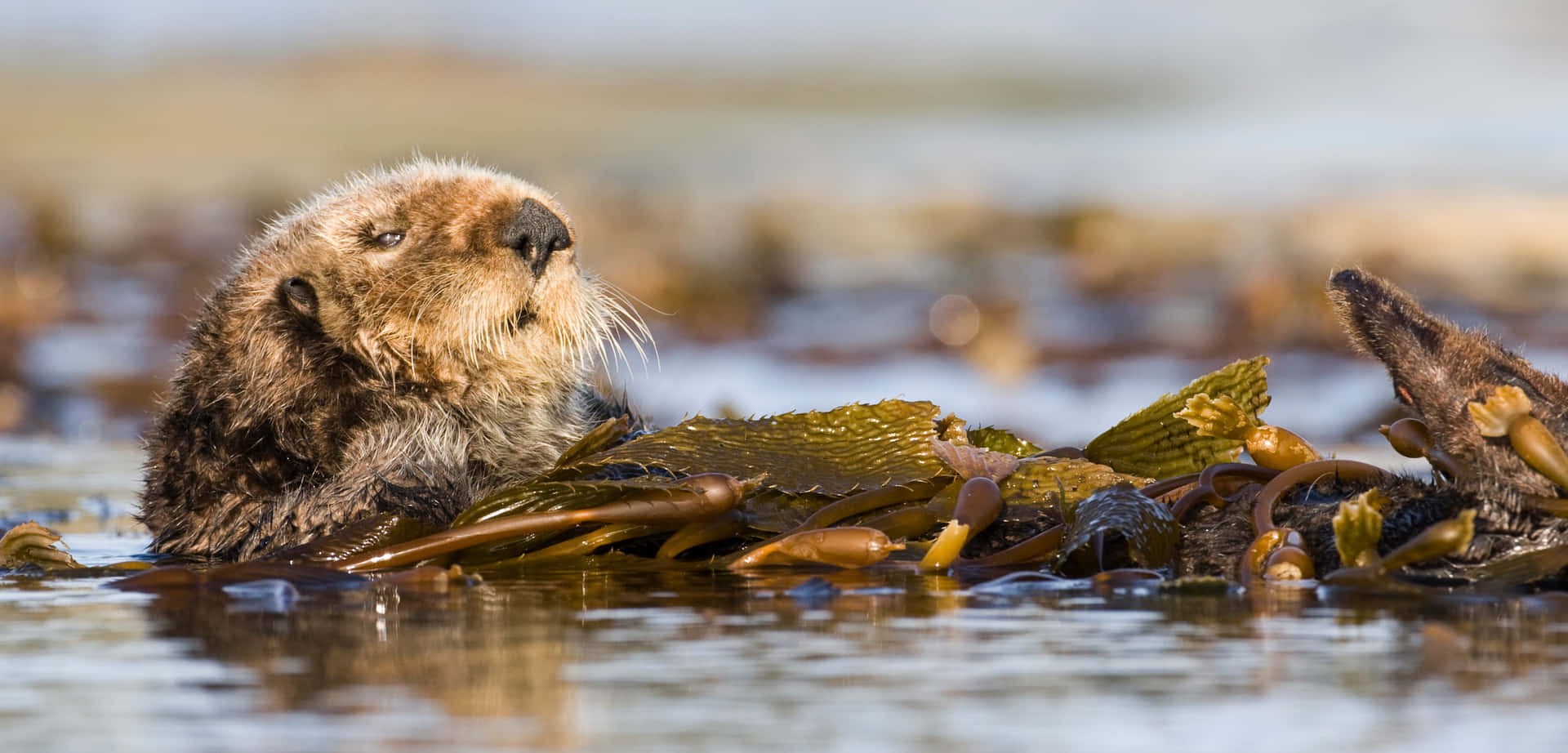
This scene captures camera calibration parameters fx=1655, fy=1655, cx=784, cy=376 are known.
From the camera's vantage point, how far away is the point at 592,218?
18.6m

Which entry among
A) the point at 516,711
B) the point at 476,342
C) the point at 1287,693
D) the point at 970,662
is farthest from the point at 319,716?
the point at 476,342

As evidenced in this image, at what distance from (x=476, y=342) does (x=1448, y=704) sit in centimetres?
273

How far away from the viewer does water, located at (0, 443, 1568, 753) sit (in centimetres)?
206

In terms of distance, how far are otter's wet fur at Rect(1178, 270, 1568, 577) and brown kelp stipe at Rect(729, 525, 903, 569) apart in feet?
2.18

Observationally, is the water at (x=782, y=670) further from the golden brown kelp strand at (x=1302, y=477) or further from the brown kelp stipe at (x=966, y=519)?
the golden brown kelp strand at (x=1302, y=477)

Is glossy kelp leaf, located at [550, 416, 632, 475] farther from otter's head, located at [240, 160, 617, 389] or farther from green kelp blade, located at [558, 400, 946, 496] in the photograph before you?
otter's head, located at [240, 160, 617, 389]

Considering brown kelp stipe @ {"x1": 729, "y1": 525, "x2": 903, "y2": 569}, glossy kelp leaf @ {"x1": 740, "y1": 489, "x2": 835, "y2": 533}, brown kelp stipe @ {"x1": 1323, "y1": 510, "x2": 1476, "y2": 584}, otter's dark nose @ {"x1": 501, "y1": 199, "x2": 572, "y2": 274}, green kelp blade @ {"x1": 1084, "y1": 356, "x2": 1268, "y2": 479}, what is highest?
otter's dark nose @ {"x1": 501, "y1": 199, "x2": 572, "y2": 274}

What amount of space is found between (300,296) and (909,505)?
1667 millimetres

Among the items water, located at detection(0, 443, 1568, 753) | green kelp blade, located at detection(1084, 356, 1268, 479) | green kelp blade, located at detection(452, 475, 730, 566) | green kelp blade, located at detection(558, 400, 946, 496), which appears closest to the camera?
water, located at detection(0, 443, 1568, 753)

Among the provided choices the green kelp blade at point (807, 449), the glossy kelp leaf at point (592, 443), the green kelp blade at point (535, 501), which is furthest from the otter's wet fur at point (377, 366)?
the green kelp blade at point (807, 449)

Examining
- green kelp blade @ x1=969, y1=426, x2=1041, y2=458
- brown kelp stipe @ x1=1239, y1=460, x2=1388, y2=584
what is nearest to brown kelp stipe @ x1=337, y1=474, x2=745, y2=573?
green kelp blade @ x1=969, y1=426, x2=1041, y2=458

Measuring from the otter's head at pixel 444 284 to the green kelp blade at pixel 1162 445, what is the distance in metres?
1.39

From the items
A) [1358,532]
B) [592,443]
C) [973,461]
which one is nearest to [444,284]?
[592,443]

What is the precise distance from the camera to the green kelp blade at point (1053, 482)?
389 centimetres
